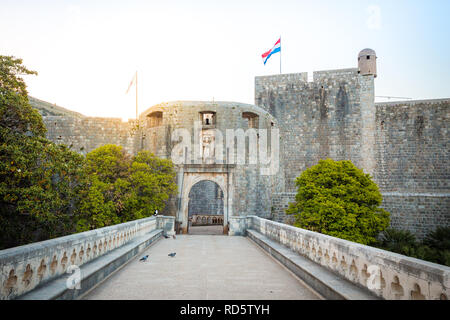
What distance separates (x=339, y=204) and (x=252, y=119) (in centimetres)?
703

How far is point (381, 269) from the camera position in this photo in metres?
3.50

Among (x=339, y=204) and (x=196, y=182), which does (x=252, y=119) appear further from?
(x=339, y=204)

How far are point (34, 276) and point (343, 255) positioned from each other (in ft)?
13.2

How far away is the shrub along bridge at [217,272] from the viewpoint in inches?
127

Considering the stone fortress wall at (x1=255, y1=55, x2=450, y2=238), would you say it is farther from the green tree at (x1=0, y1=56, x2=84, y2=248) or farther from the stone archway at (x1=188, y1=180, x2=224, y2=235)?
the green tree at (x1=0, y1=56, x2=84, y2=248)

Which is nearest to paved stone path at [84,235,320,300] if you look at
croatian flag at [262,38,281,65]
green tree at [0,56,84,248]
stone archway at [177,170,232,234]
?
green tree at [0,56,84,248]

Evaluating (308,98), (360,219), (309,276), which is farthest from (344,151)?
(309,276)

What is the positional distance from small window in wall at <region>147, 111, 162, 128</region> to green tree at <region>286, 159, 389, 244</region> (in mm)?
9370

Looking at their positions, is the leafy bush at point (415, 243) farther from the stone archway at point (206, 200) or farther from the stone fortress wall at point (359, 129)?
the stone archway at point (206, 200)

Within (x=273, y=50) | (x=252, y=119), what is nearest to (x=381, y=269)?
(x=252, y=119)

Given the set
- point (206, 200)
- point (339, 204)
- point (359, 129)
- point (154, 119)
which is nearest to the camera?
point (339, 204)

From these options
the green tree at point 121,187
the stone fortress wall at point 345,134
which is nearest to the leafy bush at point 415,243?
the stone fortress wall at point 345,134

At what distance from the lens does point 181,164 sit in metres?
17.3

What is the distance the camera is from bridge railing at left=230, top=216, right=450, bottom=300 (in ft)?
8.74
